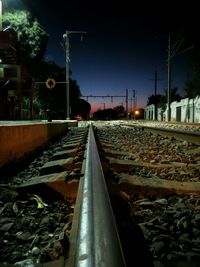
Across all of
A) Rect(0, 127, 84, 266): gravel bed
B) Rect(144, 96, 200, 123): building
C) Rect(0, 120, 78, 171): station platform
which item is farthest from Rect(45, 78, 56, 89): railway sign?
Rect(0, 127, 84, 266): gravel bed

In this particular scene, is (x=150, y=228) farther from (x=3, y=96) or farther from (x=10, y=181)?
(x=3, y=96)

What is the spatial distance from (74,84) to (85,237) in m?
64.9

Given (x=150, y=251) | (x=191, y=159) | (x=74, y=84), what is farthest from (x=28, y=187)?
(x=74, y=84)

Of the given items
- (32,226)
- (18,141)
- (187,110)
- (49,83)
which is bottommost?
(32,226)

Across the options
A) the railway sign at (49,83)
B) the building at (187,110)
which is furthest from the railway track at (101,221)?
the building at (187,110)

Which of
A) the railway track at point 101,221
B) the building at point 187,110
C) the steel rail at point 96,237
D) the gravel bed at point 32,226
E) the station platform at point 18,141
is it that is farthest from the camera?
the building at point 187,110

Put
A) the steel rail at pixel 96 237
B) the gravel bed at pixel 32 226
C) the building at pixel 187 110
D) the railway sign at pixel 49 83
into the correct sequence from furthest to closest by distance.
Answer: the building at pixel 187 110 < the railway sign at pixel 49 83 < the gravel bed at pixel 32 226 < the steel rail at pixel 96 237

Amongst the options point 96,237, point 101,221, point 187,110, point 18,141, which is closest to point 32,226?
point 101,221

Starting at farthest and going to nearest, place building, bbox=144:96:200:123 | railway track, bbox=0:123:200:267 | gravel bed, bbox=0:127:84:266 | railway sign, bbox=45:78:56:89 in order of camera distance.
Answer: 1. building, bbox=144:96:200:123
2. railway sign, bbox=45:78:56:89
3. gravel bed, bbox=0:127:84:266
4. railway track, bbox=0:123:200:267

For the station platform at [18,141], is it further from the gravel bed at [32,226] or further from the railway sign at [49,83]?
the railway sign at [49,83]

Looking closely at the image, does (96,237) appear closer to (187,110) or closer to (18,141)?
(18,141)

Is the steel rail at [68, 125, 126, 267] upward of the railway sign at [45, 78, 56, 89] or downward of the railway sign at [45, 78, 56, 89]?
downward

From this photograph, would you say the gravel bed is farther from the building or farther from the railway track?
the building

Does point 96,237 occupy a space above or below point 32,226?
above
